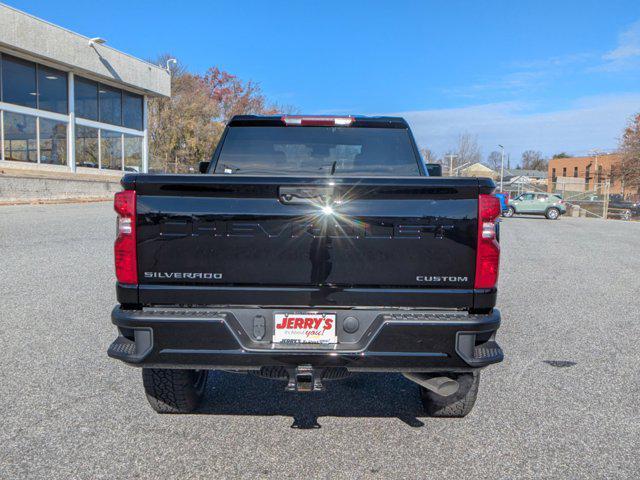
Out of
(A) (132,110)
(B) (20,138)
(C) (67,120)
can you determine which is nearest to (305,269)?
(B) (20,138)

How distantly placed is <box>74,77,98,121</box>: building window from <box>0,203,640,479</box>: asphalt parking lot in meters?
23.2

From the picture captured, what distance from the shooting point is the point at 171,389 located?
3510 millimetres

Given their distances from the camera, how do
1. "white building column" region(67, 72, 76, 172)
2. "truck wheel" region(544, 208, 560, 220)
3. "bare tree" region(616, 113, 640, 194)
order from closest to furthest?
"white building column" region(67, 72, 76, 172)
"truck wheel" region(544, 208, 560, 220)
"bare tree" region(616, 113, 640, 194)

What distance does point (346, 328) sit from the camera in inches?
115

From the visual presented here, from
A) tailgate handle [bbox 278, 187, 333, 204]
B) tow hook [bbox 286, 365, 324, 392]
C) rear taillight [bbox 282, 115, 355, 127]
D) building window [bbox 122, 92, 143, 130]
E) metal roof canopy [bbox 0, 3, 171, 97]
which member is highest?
metal roof canopy [bbox 0, 3, 171, 97]

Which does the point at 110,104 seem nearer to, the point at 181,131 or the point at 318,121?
the point at 181,131

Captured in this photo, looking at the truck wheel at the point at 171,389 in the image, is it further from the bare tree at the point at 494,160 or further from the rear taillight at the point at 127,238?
the bare tree at the point at 494,160

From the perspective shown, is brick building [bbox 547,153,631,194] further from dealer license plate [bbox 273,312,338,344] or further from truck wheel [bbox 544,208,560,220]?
dealer license plate [bbox 273,312,338,344]

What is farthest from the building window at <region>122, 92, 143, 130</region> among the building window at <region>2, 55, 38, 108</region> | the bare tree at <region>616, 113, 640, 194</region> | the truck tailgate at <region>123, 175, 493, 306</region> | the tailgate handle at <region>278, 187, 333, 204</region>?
the bare tree at <region>616, 113, 640, 194</region>

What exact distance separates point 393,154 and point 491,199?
5.48 feet

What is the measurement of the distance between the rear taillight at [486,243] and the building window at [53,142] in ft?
82.8

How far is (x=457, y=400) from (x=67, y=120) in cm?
2654

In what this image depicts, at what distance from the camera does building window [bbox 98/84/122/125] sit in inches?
1134

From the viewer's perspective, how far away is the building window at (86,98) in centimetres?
2692
